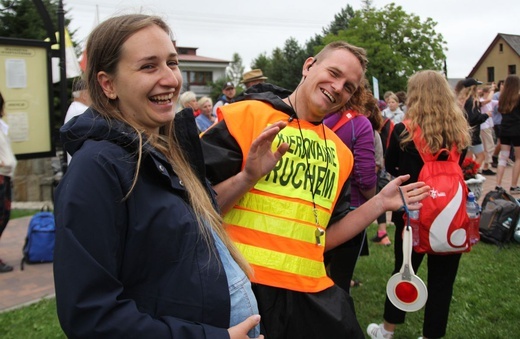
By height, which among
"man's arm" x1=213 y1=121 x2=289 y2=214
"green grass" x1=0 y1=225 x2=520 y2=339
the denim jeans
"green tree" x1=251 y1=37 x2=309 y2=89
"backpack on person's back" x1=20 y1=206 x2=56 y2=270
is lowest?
"green grass" x1=0 y1=225 x2=520 y2=339

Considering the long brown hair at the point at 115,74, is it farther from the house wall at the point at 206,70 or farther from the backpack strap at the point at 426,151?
the house wall at the point at 206,70

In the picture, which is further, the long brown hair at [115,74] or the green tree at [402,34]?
the green tree at [402,34]

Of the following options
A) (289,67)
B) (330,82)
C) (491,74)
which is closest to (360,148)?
(330,82)

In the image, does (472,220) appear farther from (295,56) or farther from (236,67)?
(236,67)

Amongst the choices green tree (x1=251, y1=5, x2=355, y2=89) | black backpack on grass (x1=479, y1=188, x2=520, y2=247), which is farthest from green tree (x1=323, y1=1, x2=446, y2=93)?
black backpack on grass (x1=479, y1=188, x2=520, y2=247)

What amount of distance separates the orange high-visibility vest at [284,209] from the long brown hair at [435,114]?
1.36m

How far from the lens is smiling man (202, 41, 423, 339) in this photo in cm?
193

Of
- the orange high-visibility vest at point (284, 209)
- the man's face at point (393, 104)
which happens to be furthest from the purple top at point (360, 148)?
the man's face at point (393, 104)

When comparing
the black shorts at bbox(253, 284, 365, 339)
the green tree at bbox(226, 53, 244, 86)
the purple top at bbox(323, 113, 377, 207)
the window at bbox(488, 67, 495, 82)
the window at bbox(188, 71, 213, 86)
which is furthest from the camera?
the green tree at bbox(226, 53, 244, 86)

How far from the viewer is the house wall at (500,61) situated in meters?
50.4

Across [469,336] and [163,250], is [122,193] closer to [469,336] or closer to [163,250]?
[163,250]

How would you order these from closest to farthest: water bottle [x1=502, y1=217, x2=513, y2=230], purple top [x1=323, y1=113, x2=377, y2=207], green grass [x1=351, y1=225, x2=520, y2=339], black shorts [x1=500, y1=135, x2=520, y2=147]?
purple top [x1=323, y1=113, x2=377, y2=207], green grass [x1=351, y1=225, x2=520, y2=339], water bottle [x1=502, y1=217, x2=513, y2=230], black shorts [x1=500, y1=135, x2=520, y2=147]

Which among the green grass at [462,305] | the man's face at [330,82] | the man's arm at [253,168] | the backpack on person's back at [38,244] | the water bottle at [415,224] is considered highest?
the man's face at [330,82]

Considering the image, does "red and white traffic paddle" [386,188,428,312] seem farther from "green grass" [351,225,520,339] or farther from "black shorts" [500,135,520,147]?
"black shorts" [500,135,520,147]
